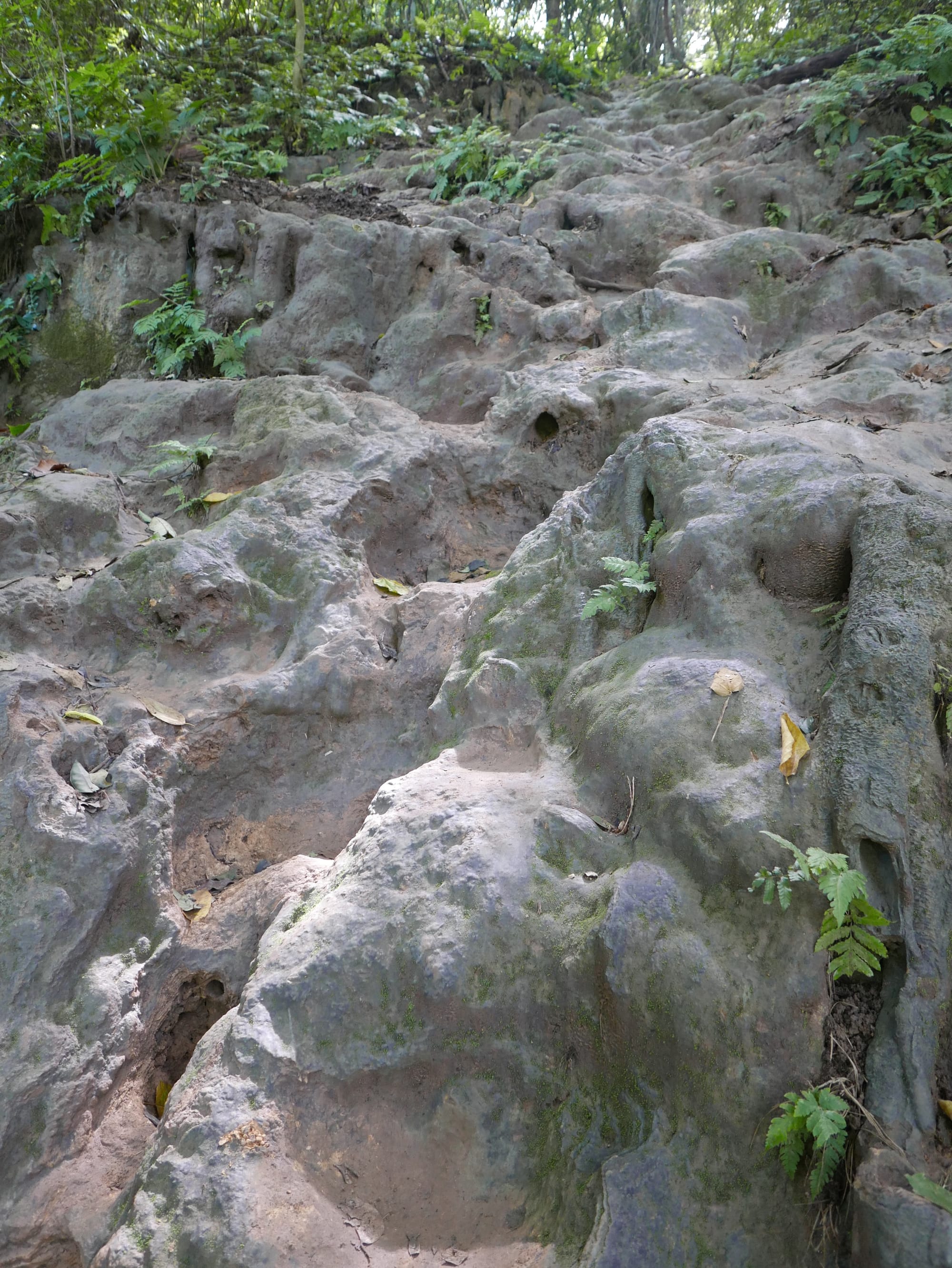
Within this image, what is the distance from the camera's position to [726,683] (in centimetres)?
317

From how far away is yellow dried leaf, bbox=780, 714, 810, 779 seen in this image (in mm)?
2832

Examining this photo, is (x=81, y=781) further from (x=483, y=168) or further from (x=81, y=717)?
(x=483, y=168)

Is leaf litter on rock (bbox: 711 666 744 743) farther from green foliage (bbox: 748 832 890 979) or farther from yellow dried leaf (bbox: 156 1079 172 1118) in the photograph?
yellow dried leaf (bbox: 156 1079 172 1118)

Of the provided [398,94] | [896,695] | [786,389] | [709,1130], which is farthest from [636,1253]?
[398,94]

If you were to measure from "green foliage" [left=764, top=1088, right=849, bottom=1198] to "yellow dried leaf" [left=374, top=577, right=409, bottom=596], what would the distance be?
3.49 metres

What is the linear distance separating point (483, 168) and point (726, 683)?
26.4 ft

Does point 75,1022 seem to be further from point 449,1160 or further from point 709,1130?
point 709,1130

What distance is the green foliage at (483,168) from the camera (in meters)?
8.80

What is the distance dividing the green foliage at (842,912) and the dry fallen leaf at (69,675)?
349 cm

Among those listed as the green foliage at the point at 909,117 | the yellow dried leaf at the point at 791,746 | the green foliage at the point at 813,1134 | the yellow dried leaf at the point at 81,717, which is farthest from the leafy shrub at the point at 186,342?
the green foliage at the point at 813,1134

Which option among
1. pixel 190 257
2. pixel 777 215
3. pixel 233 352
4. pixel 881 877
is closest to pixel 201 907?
pixel 881 877

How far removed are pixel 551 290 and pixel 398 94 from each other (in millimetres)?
6642

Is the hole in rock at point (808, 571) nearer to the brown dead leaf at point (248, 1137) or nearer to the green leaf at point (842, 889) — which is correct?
the green leaf at point (842, 889)

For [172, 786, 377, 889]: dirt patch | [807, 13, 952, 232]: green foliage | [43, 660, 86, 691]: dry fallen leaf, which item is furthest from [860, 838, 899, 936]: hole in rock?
[807, 13, 952, 232]: green foliage
